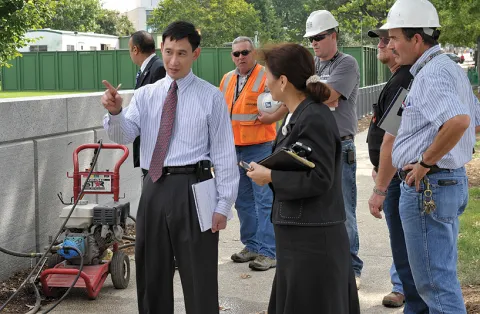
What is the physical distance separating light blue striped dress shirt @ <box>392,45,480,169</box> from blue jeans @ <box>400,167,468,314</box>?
0.37 ft

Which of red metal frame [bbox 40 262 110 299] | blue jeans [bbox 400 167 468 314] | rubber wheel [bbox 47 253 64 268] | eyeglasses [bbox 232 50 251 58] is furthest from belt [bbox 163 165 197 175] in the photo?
eyeglasses [bbox 232 50 251 58]

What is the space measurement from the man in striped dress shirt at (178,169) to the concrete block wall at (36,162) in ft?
7.23

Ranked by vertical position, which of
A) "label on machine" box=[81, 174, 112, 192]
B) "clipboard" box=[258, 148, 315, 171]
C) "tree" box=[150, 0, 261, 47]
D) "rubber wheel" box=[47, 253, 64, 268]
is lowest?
"rubber wheel" box=[47, 253, 64, 268]

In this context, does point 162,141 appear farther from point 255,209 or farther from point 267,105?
point 255,209

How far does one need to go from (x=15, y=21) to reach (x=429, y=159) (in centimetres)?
3174

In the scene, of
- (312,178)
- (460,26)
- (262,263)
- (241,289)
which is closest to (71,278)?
(241,289)

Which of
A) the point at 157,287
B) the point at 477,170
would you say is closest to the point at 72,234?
the point at 157,287

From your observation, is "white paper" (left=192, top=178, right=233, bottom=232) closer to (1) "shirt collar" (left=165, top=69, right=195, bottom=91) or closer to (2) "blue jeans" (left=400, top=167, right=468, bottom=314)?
(1) "shirt collar" (left=165, top=69, right=195, bottom=91)

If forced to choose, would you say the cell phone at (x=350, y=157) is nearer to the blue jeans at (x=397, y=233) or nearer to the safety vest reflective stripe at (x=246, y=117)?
the blue jeans at (x=397, y=233)

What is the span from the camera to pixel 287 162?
12.9 ft

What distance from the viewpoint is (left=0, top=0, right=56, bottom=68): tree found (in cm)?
3366

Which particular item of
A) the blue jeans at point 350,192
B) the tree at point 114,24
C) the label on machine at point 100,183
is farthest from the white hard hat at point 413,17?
the tree at point 114,24

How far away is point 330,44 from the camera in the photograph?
6.63 meters

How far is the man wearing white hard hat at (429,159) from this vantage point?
13.8 ft
